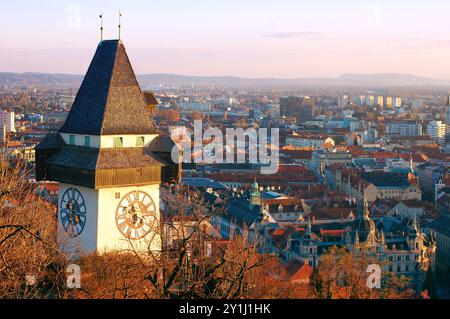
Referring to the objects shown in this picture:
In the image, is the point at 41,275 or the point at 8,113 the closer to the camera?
the point at 41,275

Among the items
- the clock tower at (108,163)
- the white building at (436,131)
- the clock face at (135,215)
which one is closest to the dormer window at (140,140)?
the clock tower at (108,163)

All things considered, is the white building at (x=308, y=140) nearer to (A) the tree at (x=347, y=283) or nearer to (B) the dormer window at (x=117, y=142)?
(A) the tree at (x=347, y=283)

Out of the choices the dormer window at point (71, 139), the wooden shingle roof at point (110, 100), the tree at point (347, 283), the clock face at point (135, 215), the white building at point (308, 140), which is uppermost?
the wooden shingle roof at point (110, 100)

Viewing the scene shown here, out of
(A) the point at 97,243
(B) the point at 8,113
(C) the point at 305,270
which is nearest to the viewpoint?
(A) the point at 97,243

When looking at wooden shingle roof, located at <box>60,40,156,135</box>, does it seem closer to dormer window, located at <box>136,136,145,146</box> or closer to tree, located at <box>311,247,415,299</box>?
dormer window, located at <box>136,136,145,146</box>

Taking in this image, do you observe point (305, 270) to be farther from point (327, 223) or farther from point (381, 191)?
point (381, 191)
